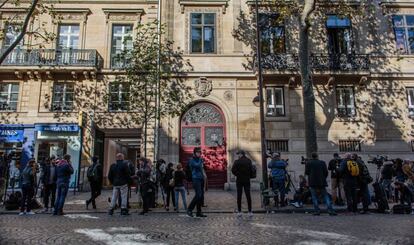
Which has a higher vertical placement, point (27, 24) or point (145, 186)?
point (27, 24)

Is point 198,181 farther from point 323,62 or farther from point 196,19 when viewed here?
point 196,19

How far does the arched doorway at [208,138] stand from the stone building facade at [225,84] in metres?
0.06

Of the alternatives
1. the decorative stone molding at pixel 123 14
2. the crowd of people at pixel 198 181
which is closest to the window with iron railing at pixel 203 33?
the decorative stone molding at pixel 123 14

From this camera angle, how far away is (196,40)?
20922mm

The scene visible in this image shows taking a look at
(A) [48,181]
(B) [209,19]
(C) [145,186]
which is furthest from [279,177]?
(B) [209,19]

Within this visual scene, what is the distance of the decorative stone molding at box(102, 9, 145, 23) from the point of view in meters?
21.0

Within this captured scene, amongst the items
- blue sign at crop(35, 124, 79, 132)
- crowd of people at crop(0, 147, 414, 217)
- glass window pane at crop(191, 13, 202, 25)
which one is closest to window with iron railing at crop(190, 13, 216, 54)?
glass window pane at crop(191, 13, 202, 25)

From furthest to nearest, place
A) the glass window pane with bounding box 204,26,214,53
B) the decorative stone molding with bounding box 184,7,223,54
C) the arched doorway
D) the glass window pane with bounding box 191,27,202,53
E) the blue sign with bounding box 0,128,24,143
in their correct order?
the glass window pane with bounding box 204,26,214,53
the glass window pane with bounding box 191,27,202,53
the decorative stone molding with bounding box 184,7,223,54
the arched doorway
the blue sign with bounding box 0,128,24,143

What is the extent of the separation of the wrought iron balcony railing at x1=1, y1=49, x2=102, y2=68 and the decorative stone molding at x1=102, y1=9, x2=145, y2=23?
8.98 feet

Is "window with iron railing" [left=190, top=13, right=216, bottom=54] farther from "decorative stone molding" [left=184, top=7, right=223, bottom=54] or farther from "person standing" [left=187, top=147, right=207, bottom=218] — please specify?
"person standing" [left=187, top=147, right=207, bottom=218]

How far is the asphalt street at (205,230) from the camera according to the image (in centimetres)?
637

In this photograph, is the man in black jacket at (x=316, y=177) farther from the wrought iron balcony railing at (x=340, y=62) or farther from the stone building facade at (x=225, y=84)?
the wrought iron balcony railing at (x=340, y=62)

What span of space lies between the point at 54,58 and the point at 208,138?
1034 centimetres

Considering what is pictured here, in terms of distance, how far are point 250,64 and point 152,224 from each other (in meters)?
14.0
